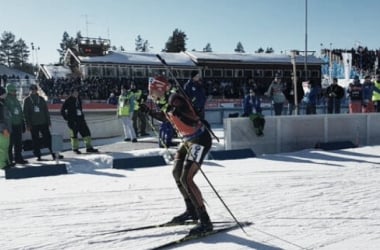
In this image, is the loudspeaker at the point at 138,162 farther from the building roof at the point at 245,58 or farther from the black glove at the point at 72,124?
the building roof at the point at 245,58

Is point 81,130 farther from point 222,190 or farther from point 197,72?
point 222,190

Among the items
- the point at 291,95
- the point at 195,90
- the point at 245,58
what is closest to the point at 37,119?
the point at 195,90

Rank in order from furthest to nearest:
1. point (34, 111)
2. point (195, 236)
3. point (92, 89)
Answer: point (92, 89) < point (34, 111) < point (195, 236)

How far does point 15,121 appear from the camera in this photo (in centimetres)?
1014

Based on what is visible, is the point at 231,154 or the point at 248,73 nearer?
the point at 231,154

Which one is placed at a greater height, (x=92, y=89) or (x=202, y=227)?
(x=92, y=89)

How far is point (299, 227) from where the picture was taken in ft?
18.2

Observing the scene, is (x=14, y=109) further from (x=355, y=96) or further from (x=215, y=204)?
(x=355, y=96)

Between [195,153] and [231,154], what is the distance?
19.3 ft

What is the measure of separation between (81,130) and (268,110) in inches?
392

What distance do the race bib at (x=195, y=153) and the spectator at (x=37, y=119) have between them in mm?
5999

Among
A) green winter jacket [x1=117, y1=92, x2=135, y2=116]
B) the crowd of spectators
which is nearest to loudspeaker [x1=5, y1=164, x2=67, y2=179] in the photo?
green winter jacket [x1=117, y1=92, x2=135, y2=116]

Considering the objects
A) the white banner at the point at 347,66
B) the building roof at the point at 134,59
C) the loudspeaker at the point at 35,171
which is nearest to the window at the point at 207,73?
the building roof at the point at 134,59

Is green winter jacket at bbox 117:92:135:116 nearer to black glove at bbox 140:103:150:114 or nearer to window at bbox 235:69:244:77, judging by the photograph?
black glove at bbox 140:103:150:114
